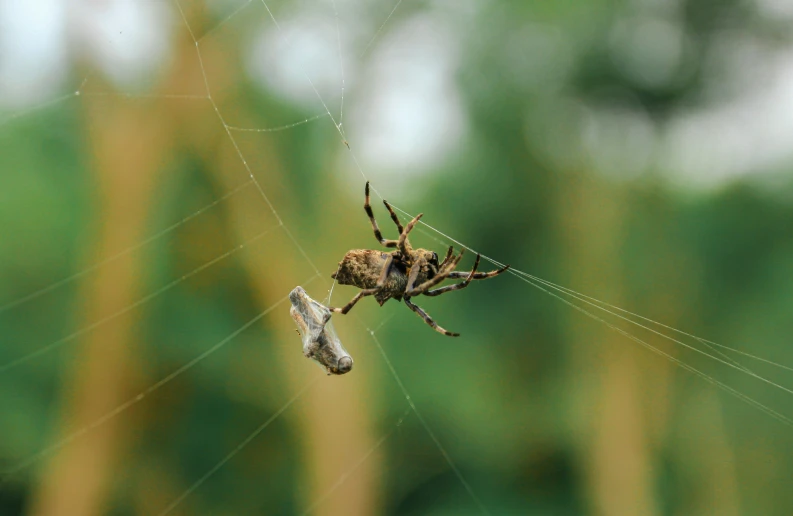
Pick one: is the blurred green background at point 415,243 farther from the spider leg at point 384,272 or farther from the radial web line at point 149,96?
the spider leg at point 384,272

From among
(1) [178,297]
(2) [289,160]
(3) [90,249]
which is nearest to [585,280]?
(2) [289,160]

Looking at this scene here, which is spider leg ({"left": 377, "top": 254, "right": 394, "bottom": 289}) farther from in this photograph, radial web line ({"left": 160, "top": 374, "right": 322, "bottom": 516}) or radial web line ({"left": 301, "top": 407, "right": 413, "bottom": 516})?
radial web line ({"left": 301, "top": 407, "right": 413, "bottom": 516})

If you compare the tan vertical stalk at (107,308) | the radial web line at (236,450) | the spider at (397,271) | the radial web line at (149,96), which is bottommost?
the radial web line at (236,450)

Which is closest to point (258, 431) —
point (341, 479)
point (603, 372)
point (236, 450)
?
point (236, 450)

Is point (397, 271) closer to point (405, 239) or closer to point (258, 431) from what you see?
point (405, 239)

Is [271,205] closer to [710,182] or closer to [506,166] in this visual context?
[506,166]

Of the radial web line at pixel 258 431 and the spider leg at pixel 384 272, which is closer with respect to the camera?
the spider leg at pixel 384 272

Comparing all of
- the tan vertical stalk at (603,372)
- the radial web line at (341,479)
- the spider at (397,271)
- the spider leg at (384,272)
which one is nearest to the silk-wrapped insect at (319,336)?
the spider at (397,271)
